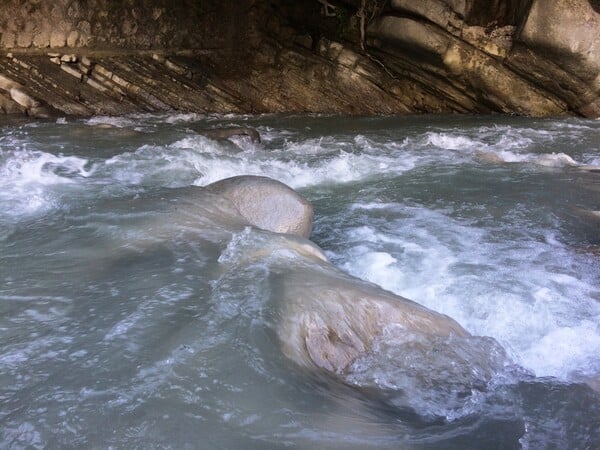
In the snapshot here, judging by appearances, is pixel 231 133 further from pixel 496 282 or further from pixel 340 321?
pixel 340 321

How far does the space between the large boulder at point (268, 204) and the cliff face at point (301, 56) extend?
5909mm

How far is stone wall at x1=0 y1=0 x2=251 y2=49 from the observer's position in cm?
998

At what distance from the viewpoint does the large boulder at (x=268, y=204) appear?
191 inches

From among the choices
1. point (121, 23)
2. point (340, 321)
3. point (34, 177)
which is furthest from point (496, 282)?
point (121, 23)

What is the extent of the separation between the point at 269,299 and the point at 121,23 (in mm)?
9480

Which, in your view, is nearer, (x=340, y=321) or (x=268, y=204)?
(x=340, y=321)

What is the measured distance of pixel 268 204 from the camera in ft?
16.2

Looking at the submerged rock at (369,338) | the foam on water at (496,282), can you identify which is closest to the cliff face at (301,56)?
the foam on water at (496,282)

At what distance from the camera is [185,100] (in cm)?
1115

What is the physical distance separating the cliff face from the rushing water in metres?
3.22

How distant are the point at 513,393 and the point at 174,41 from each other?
34.8ft

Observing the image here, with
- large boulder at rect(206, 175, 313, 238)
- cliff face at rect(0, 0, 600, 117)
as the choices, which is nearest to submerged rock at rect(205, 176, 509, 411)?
large boulder at rect(206, 175, 313, 238)

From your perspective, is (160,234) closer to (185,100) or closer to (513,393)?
(513,393)

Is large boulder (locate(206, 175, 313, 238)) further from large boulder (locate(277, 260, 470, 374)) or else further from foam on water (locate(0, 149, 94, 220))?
foam on water (locate(0, 149, 94, 220))
